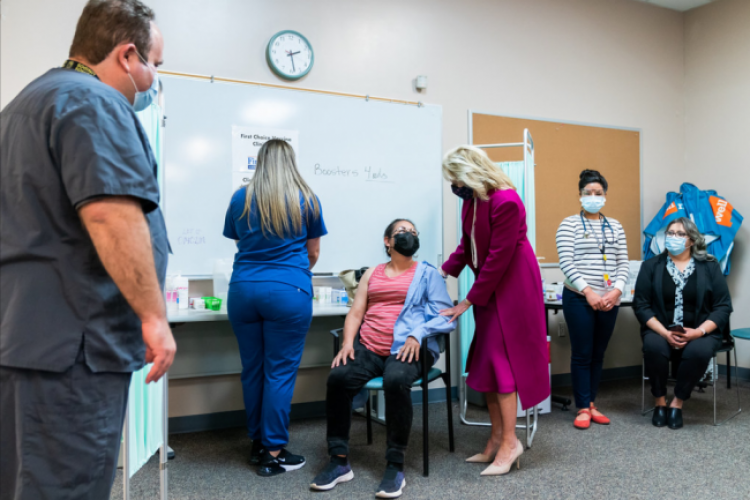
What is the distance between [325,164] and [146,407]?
1777 mm

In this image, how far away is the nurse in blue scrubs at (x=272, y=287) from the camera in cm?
245

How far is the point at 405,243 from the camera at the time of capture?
2.71 metres

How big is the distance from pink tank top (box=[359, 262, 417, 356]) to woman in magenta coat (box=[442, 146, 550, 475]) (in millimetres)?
356

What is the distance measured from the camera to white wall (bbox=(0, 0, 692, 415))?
10.2 ft

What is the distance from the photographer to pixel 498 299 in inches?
97.7

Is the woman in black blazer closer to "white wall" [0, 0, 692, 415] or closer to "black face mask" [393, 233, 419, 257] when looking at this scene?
"white wall" [0, 0, 692, 415]

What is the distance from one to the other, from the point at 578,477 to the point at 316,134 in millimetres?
2325

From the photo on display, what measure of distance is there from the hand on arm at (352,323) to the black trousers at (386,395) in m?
0.04

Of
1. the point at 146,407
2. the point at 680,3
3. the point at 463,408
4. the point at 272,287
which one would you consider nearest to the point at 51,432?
the point at 146,407

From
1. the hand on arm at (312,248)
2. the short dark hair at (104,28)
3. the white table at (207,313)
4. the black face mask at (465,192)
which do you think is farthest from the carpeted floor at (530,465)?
the short dark hair at (104,28)

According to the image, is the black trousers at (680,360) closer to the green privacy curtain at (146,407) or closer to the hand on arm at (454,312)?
the hand on arm at (454,312)

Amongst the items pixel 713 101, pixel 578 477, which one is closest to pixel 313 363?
pixel 578 477

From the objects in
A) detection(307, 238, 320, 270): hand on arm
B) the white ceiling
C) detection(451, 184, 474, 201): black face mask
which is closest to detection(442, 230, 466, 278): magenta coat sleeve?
detection(451, 184, 474, 201): black face mask

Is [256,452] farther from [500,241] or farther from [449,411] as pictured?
[500,241]
